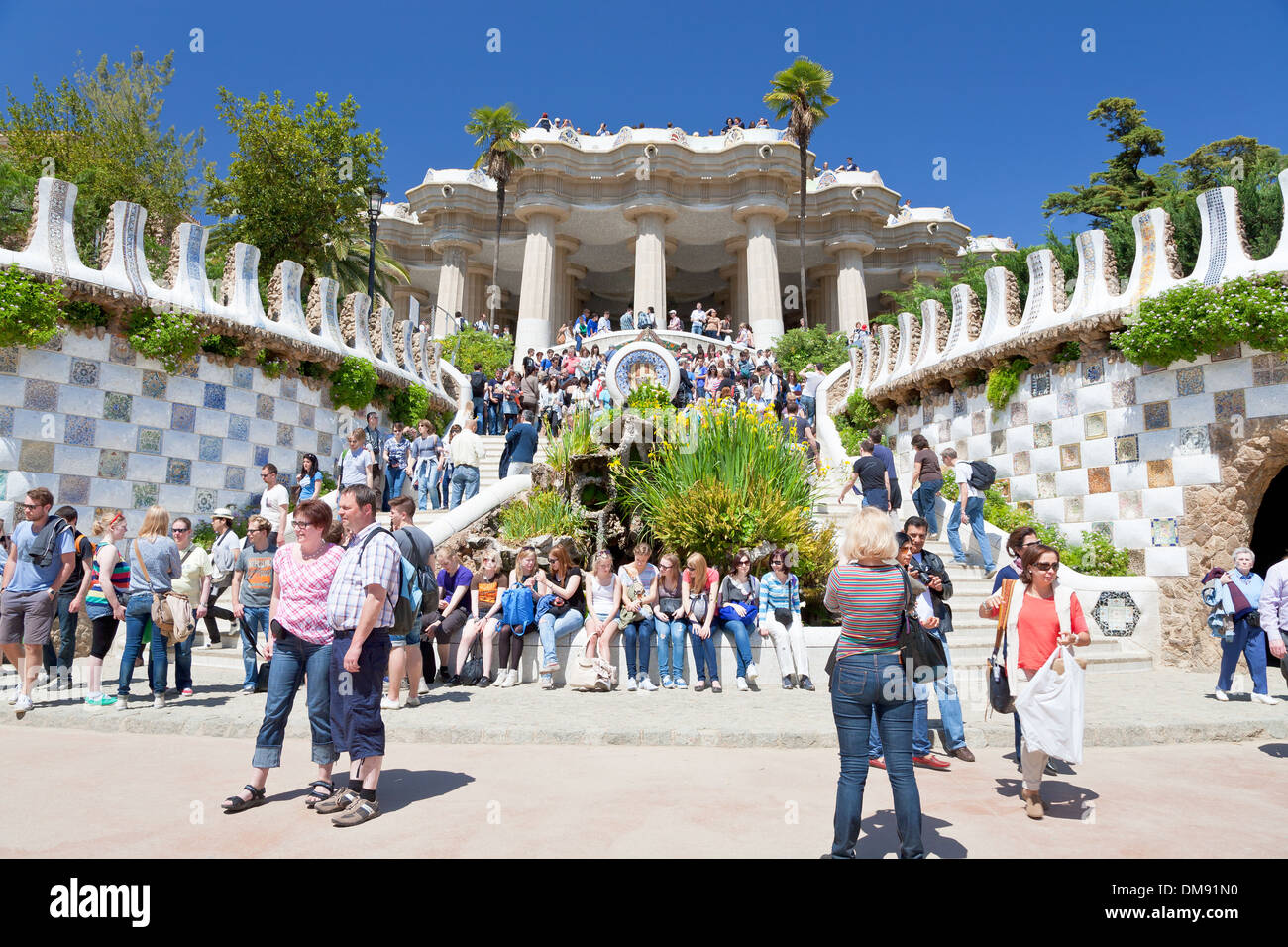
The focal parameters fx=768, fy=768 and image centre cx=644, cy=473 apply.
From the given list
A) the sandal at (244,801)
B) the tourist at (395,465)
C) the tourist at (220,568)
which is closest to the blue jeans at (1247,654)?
the sandal at (244,801)

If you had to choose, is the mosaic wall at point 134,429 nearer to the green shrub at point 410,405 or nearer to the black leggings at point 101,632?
the green shrub at point 410,405

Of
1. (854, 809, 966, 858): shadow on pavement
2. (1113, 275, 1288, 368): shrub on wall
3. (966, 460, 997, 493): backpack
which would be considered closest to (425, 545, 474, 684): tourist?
(854, 809, 966, 858): shadow on pavement

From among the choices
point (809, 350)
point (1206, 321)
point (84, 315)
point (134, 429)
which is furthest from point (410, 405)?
point (809, 350)

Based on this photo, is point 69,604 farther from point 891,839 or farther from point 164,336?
point 891,839

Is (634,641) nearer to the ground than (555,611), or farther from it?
nearer to the ground

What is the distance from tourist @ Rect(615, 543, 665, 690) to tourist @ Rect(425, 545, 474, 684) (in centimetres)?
177

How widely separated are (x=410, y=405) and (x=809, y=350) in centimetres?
1837

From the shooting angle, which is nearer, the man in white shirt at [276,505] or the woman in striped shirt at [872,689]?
the woman in striped shirt at [872,689]

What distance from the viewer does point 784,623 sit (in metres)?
8.46

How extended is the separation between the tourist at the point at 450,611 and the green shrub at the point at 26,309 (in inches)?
269

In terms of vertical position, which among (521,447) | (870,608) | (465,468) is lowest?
(870,608)

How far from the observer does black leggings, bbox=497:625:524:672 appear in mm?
8594

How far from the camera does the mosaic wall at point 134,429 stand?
34.8 feet
